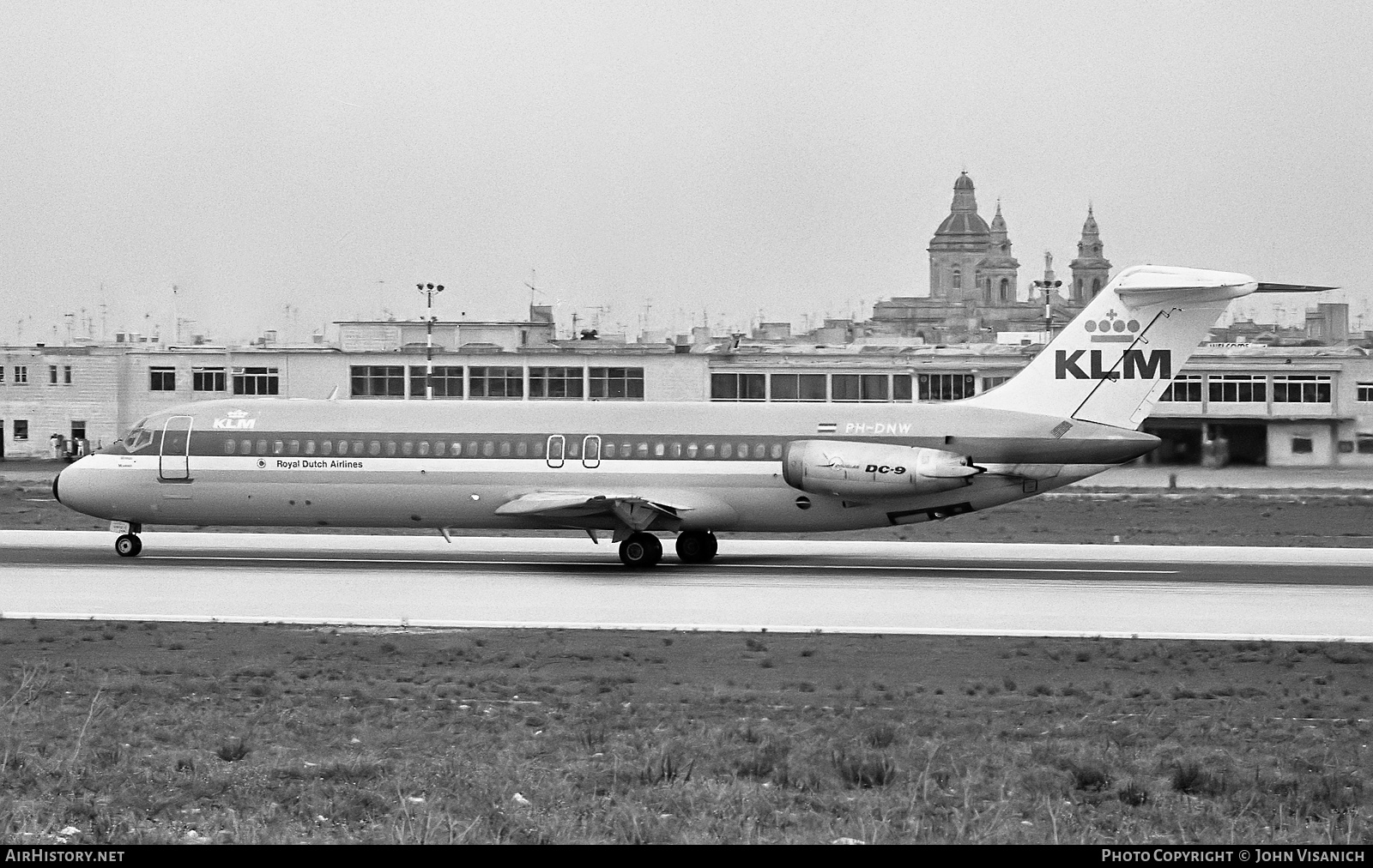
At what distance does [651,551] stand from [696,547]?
1251 mm

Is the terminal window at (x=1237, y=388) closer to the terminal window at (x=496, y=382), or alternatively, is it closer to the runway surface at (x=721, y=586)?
the terminal window at (x=496, y=382)

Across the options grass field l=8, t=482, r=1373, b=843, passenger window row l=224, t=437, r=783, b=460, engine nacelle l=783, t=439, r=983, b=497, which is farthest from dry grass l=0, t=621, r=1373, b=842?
passenger window row l=224, t=437, r=783, b=460

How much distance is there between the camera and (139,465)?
1277 inches

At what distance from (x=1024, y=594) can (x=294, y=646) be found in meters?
11.9

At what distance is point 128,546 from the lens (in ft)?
104

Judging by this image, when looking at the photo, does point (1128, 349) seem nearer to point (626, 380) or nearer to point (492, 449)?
point (492, 449)

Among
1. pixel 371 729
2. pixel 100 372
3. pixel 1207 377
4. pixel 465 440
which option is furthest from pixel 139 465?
pixel 1207 377

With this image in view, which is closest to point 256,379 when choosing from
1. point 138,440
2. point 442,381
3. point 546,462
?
point 442,381

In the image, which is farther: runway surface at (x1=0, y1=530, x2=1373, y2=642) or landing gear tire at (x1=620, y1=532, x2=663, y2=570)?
landing gear tire at (x1=620, y1=532, x2=663, y2=570)

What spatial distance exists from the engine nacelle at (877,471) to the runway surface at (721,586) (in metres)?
1.54

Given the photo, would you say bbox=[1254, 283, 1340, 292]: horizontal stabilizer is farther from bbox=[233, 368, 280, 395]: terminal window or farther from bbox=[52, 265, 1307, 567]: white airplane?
bbox=[233, 368, 280, 395]: terminal window

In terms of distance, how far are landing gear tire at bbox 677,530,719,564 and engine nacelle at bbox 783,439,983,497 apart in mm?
2337

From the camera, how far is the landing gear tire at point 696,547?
31609 mm

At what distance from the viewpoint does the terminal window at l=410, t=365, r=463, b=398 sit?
72.2 metres
